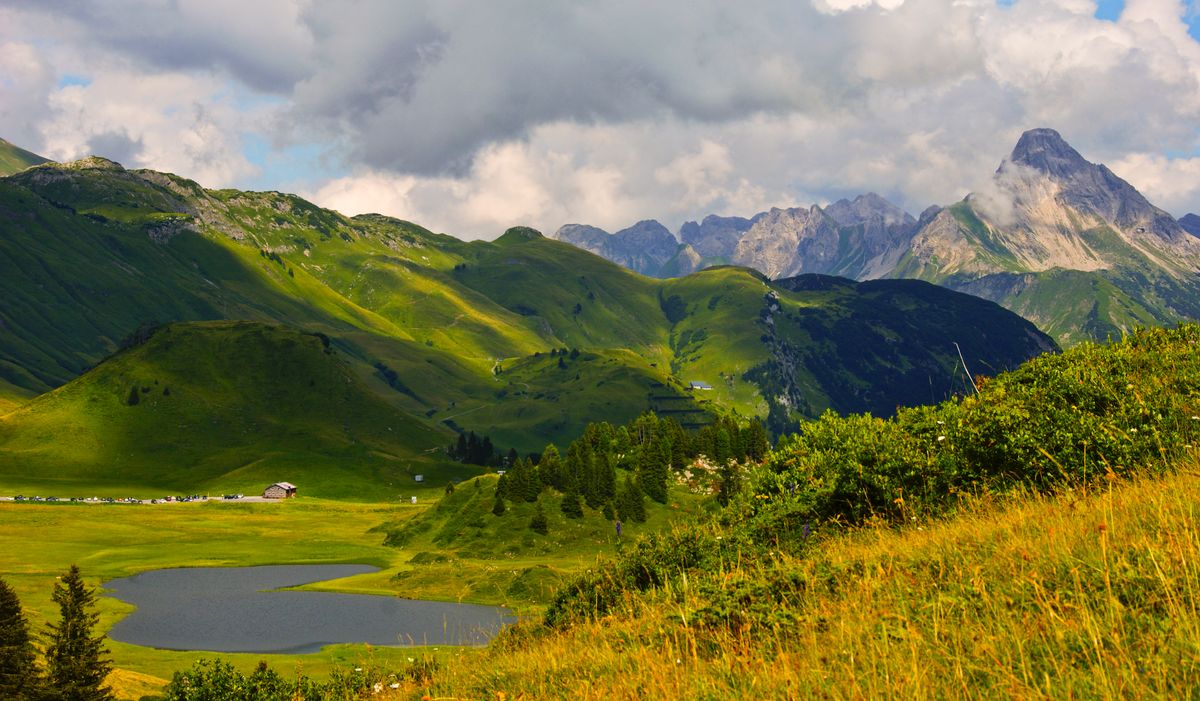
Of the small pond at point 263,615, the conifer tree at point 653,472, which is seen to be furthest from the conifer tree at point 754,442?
the small pond at point 263,615

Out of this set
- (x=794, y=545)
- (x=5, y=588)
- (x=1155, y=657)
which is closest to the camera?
(x=1155, y=657)

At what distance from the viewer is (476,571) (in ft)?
416

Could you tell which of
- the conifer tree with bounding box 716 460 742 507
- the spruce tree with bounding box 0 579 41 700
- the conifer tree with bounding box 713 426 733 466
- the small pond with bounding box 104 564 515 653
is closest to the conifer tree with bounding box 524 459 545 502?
the conifer tree with bounding box 716 460 742 507

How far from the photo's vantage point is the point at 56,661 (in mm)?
47062

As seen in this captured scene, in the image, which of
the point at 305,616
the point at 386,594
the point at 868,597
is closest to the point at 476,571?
the point at 386,594

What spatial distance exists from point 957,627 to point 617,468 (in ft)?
518

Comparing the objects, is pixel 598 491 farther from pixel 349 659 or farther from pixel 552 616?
pixel 552 616

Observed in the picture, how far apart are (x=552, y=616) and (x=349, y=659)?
2289 inches

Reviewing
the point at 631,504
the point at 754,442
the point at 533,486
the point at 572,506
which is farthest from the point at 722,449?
the point at 533,486

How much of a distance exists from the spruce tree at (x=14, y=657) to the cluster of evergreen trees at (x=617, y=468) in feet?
336

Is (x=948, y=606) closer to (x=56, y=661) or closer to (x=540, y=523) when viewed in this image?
(x=56, y=661)

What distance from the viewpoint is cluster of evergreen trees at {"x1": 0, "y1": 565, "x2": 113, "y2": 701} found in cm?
4400

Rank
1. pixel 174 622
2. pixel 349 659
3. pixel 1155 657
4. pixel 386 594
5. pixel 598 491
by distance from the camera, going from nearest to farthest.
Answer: pixel 1155 657 < pixel 349 659 < pixel 174 622 < pixel 386 594 < pixel 598 491

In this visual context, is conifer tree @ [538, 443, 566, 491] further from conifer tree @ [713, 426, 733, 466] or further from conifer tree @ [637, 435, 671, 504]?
conifer tree @ [713, 426, 733, 466]
